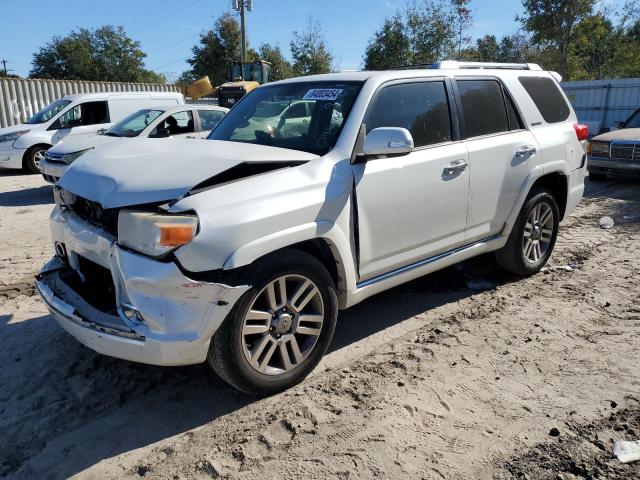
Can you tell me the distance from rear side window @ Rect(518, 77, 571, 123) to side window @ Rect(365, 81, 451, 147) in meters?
1.33

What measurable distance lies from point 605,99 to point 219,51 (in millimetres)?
34594

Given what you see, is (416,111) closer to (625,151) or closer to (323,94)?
(323,94)

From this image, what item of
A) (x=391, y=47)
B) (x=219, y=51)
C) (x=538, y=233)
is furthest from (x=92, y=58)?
(x=538, y=233)

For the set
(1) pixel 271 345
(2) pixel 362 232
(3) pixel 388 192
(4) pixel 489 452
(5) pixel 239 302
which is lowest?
(4) pixel 489 452

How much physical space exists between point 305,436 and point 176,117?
26.5 ft

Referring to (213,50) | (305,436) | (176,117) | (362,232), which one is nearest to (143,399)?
(305,436)

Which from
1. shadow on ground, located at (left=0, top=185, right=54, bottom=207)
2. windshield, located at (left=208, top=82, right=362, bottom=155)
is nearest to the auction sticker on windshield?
windshield, located at (left=208, top=82, right=362, bottom=155)

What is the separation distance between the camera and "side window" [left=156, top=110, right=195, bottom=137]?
9.58 metres

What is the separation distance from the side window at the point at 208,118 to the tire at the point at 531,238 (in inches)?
261

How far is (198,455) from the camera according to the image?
2.71 m

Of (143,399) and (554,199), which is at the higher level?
(554,199)

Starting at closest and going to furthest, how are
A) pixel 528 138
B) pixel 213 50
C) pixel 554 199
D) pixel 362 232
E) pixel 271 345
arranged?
pixel 271 345 → pixel 362 232 → pixel 528 138 → pixel 554 199 → pixel 213 50

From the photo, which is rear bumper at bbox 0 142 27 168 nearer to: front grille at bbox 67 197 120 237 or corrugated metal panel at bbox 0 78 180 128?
corrugated metal panel at bbox 0 78 180 128

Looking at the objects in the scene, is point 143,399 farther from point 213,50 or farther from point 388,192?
point 213,50
